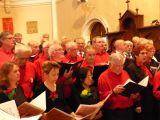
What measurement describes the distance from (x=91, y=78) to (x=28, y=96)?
30.9 inches

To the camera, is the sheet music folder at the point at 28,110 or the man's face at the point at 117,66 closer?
the sheet music folder at the point at 28,110

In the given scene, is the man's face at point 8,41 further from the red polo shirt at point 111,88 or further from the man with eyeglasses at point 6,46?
the red polo shirt at point 111,88

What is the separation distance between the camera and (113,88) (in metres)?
4.07

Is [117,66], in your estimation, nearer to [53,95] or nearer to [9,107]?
[53,95]

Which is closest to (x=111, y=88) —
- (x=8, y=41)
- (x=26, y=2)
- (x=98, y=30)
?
(x=8, y=41)

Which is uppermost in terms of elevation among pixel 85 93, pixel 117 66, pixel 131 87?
pixel 117 66

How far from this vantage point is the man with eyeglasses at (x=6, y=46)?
174 inches

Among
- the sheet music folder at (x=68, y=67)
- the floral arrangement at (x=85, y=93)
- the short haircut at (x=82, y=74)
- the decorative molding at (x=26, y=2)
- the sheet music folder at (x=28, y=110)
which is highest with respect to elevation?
the decorative molding at (x=26, y=2)

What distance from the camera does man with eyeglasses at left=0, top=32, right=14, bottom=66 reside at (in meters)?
4.42

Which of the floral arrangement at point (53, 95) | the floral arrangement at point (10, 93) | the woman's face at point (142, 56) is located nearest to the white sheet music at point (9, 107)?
the floral arrangement at point (10, 93)

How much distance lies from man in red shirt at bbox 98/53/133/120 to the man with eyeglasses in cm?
125

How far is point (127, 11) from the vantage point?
31.4ft

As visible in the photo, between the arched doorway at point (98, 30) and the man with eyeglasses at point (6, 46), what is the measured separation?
262 inches

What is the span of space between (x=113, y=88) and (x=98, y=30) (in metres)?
7.22
